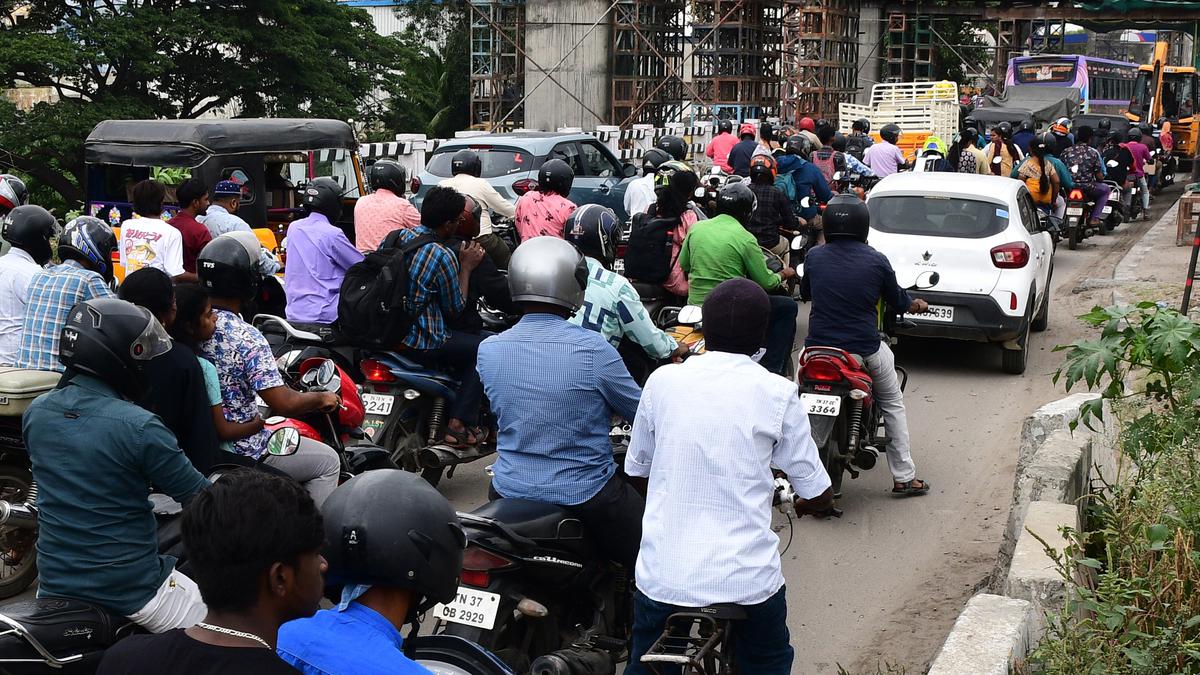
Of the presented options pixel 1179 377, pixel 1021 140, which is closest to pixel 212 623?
pixel 1179 377

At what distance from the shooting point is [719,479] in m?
3.78

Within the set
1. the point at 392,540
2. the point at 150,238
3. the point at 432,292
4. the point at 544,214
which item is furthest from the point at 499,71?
the point at 392,540

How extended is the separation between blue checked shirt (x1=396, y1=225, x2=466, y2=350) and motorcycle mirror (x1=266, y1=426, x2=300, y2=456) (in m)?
2.39

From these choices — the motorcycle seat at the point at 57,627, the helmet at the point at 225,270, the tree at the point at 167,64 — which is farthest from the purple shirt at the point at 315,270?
the tree at the point at 167,64

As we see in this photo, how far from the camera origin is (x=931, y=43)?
40.1 meters

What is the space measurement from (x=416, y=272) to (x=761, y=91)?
30.5m

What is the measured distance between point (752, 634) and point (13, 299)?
4.56m

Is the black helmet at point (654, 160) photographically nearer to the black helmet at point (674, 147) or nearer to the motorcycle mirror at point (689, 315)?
→ the black helmet at point (674, 147)

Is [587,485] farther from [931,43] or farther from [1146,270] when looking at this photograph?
[931,43]

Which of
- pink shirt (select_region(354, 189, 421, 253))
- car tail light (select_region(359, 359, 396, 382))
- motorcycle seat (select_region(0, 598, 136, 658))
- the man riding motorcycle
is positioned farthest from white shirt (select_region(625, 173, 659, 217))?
motorcycle seat (select_region(0, 598, 136, 658))

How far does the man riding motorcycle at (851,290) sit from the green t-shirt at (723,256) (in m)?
0.70

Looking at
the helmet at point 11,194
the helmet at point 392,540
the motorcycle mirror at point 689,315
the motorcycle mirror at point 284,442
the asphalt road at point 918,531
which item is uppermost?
the helmet at point 11,194

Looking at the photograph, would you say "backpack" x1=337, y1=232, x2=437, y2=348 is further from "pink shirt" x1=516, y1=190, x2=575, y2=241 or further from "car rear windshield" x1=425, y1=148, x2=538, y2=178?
"car rear windshield" x1=425, y1=148, x2=538, y2=178

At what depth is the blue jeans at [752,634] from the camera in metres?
3.84
